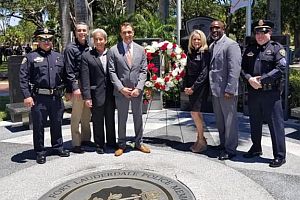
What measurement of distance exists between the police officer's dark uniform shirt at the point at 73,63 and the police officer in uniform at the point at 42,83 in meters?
0.11

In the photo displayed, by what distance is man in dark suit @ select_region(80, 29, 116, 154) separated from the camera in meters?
4.79

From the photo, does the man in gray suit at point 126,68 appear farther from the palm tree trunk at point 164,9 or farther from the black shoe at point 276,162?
the palm tree trunk at point 164,9

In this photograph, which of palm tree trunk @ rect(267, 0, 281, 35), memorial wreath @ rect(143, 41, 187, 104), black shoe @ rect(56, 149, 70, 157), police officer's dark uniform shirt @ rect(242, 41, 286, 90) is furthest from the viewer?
palm tree trunk @ rect(267, 0, 281, 35)

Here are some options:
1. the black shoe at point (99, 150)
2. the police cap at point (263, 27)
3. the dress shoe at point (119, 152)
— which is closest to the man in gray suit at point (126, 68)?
the dress shoe at point (119, 152)

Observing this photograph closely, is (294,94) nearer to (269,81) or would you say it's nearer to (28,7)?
(269,81)

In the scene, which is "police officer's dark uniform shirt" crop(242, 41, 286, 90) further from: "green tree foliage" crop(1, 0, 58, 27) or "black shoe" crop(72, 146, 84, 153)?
"green tree foliage" crop(1, 0, 58, 27)

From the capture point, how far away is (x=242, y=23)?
109 ft

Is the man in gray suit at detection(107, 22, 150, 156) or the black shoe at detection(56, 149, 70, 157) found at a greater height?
the man in gray suit at detection(107, 22, 150, 156)

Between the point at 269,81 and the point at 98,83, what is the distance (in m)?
2.21

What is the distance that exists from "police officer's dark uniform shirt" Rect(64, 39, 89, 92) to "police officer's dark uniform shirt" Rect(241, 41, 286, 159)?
86.2 inches

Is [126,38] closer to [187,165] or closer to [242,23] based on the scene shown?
[187,165]

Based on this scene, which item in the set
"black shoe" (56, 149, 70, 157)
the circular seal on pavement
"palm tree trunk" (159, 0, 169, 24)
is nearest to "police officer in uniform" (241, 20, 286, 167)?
the circular seal on pavement

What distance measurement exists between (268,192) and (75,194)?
2.03 meters

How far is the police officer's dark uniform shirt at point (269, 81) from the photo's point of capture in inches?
173
